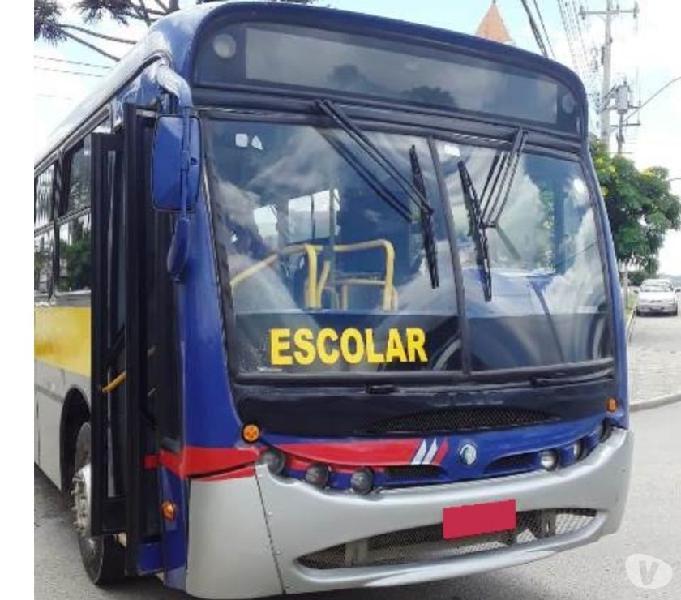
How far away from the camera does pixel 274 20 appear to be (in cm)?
379

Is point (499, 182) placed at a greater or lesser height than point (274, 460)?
greater

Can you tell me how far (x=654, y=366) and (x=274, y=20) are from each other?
613 inches

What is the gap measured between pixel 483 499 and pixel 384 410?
60cm

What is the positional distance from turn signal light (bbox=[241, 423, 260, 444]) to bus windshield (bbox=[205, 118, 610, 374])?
23 centimetres

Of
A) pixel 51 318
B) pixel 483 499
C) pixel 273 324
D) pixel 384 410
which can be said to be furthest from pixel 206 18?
pixel 51 318

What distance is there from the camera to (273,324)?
3.58 metres

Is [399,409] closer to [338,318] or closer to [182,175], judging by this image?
[338,318]

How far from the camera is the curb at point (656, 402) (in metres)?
12.5

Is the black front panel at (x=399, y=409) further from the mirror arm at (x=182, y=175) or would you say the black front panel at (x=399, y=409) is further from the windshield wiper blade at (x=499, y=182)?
the windshield wiper blade at (x=499, y=182)

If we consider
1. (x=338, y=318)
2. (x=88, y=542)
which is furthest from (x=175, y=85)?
(x=88, y=542)

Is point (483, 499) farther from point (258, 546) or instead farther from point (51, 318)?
point (51, 318)

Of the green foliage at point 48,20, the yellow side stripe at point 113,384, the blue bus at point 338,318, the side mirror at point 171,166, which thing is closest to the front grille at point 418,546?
the blue bus at point 338,318

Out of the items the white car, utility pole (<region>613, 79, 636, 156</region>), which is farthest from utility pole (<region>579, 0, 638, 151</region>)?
the white car
